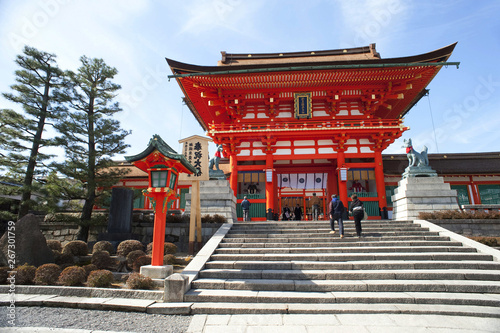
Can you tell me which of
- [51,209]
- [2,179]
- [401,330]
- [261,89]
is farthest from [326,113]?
[2,179]

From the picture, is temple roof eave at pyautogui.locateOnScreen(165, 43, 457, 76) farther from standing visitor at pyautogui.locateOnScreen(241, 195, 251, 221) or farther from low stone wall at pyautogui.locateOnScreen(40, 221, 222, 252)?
low stone wall at pyautogui.locateOnScreen(40, 221, 222, 252)

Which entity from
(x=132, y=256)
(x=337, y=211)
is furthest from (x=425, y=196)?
(x=132, y=256)

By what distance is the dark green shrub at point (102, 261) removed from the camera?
7.31 metres

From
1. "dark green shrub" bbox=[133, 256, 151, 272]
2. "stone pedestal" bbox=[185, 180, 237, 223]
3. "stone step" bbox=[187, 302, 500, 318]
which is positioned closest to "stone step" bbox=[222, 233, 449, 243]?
"dark green shrub" bbox=[133, 256, 151, 272]

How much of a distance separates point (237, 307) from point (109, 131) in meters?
11.1

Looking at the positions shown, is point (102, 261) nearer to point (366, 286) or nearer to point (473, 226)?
point (366, 286)

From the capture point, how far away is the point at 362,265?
21.2ft

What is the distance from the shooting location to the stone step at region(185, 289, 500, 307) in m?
4.93

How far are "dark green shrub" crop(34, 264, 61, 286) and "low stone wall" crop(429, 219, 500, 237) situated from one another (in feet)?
41.5

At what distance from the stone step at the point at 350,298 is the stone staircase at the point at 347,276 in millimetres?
18

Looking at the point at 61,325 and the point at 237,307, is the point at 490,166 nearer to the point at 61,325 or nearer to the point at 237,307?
the point at 237,307

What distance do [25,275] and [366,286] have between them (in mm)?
7821

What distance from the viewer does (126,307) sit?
190 inches

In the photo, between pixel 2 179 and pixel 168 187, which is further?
pixel 2 179
